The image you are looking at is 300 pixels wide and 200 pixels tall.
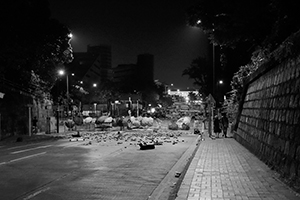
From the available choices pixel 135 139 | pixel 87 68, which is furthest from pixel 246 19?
pixel 87 68

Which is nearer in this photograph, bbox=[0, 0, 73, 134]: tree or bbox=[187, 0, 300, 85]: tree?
bbox=[187, 0, 300, 85]: tree

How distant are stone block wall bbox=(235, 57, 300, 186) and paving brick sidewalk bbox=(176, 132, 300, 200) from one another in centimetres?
39

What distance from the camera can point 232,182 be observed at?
786 centimetres

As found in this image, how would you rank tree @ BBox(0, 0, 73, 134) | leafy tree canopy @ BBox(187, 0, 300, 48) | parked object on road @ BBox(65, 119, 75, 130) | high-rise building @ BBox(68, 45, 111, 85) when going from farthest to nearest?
high-rise building @ BBox(68, 45, 111, 85)
parked object on road @ BBox(65, 119, 75, 130)
tree @ BBox(0, 0, 73, 134)
leafy tree canopy @ BBox(187, 0, 300, 48)

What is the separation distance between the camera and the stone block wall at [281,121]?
24.1ft

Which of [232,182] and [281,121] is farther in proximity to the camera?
[281,121]

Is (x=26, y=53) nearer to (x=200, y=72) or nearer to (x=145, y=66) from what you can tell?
(x=200, y=72)

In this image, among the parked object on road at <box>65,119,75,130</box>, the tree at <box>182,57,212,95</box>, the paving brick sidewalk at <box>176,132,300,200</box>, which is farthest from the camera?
the tree at <box>182,57,212,95</box>

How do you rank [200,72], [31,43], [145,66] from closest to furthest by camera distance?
[31,43]
[200,72]
[145,66]

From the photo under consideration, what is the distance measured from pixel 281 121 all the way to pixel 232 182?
2299 millimetres

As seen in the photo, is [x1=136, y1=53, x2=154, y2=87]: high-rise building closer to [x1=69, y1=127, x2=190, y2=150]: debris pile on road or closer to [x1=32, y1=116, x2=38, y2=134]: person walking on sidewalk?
[x1=32, y1=116, x2=38, y2=134]: person walking on sidewalk

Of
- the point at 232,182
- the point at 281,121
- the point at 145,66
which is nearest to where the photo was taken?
the point at 232,182

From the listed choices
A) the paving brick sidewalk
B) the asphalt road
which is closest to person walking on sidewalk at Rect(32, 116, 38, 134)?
the asphalt road

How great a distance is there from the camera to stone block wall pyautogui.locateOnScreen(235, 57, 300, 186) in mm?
7352
